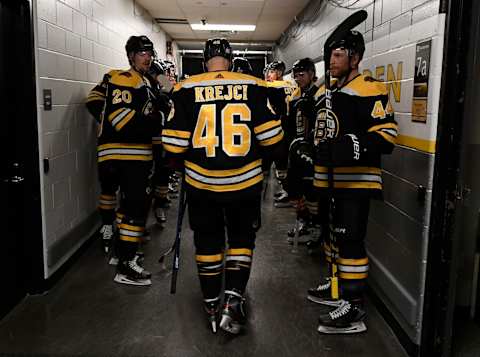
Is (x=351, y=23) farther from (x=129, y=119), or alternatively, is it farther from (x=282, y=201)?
(x=282, y=201)

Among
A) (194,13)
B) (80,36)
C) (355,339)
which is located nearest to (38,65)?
(80,36)

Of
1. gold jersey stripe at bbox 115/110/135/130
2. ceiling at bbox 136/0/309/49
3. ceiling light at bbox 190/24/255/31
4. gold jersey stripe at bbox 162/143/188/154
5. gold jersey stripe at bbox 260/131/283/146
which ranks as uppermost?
ceiling light at bbox 190/24/255/31

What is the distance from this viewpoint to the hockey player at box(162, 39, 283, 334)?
268 centimetres

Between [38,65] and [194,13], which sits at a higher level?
[194,13]

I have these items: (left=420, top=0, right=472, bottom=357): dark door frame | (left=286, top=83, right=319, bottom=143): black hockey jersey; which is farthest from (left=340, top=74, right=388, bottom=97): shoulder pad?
(left=286, top=83, right=319, bottom=143): black hockey jersey

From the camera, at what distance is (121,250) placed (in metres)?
3.62

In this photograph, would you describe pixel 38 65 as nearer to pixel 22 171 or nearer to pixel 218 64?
pixel 22 171

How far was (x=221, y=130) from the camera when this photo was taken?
267cm

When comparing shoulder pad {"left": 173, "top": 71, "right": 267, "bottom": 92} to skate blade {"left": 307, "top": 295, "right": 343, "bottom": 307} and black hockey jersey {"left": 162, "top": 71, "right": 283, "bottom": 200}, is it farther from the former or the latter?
skate blade {"left": 307, "top": 295, "right": 343, "bottom": 307}

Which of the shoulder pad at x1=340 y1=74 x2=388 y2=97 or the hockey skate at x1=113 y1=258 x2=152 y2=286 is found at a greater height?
the shoulder pad at x1=340 y1=74 x2=388 y2=97

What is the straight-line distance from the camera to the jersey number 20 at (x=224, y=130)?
8.76 feet

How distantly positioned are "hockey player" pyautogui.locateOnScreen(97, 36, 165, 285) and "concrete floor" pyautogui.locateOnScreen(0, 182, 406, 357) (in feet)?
0.88

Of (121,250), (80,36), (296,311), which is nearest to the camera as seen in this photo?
(296,311)

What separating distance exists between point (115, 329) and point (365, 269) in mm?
1473
